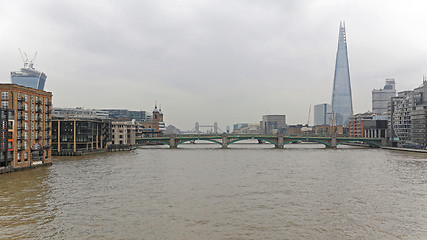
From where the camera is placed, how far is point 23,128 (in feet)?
220

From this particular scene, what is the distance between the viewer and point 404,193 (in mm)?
45906

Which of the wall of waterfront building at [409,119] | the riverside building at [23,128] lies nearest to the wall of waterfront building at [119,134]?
the riverside building at [23,128]

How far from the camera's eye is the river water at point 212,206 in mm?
28984

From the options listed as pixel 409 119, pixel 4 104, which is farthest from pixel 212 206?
pixel 409 119

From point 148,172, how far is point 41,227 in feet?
124

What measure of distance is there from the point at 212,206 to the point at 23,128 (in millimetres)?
51365

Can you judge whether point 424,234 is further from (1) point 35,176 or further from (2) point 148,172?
(1) point 35,176

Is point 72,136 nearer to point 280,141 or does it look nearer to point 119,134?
point 119,134

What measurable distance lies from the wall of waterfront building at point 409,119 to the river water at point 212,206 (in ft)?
293

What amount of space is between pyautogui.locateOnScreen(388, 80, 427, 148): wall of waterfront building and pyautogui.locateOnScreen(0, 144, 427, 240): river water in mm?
89384

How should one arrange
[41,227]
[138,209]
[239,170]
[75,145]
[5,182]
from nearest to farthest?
[41,227] → [138,209] → [5,182] → [239,170] → [75,145]

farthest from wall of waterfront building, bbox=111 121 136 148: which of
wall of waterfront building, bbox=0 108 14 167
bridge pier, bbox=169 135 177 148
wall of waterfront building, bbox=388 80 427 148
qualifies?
wall of waterfront building, bbox=388 80 427 148

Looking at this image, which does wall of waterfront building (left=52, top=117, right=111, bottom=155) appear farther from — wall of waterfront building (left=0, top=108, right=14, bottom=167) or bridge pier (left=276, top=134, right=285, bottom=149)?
bridge pier (left=276, top=134, right=285, bottom=149)

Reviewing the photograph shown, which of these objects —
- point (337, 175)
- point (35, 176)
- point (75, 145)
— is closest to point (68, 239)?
point (35, 176)
